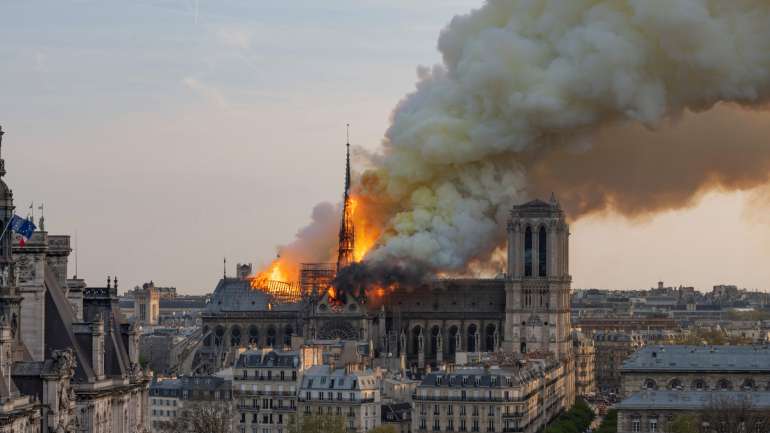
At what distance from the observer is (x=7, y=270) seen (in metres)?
60.7

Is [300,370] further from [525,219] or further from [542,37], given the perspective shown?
[525,219]

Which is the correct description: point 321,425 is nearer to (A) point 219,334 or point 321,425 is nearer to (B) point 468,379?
(B) point 468,379

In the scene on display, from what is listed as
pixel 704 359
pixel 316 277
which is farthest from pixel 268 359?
pixel 316 277

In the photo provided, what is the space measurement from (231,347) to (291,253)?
824cm

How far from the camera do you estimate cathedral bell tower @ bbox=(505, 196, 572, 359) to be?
159m

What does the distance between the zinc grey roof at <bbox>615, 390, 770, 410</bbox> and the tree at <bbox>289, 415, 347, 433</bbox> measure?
13209 mm

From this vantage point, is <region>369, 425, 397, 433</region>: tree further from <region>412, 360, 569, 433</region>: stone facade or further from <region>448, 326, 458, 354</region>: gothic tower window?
<region>448, 326, 458, 354</region>: gothic tower window

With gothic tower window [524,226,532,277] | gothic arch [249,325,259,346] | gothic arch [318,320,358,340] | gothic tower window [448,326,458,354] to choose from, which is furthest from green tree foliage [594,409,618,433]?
gothic arch [249,325,259,346]

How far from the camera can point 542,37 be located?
412ft

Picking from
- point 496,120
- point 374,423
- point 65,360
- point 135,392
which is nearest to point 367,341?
point 496,120

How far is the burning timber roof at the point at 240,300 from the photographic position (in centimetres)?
16700

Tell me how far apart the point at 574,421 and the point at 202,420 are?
1329 inches

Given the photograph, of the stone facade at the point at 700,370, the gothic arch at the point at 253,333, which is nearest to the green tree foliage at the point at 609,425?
the stone facade at the point at 700,370

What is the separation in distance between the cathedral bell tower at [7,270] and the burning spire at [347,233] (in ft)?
288
